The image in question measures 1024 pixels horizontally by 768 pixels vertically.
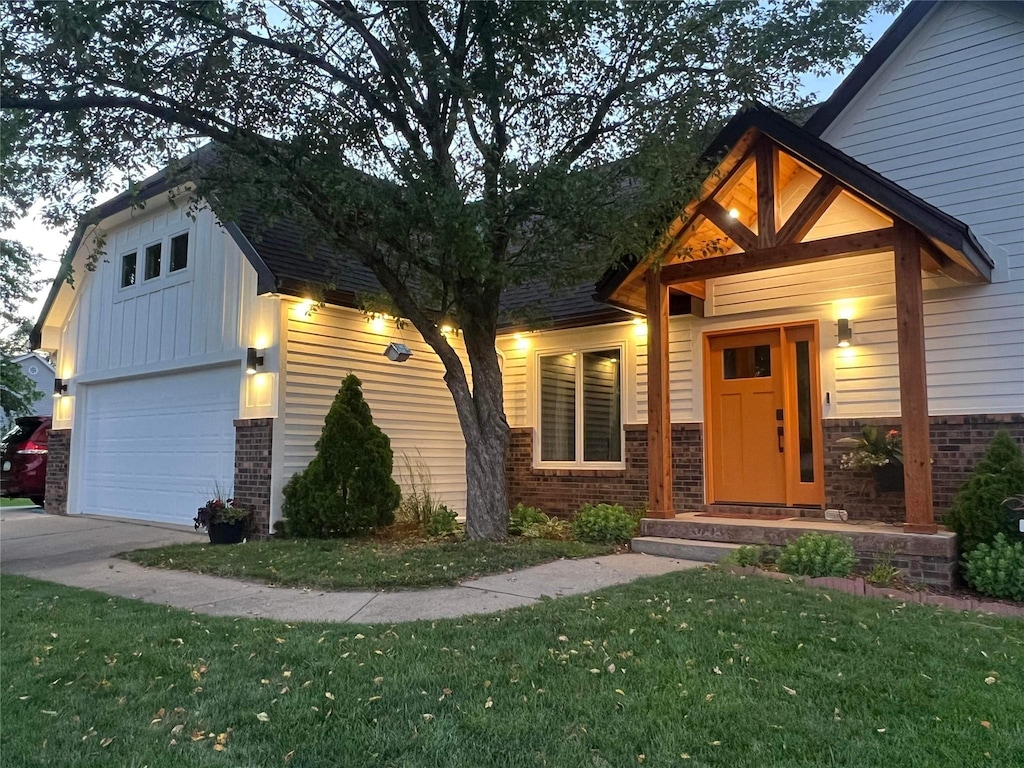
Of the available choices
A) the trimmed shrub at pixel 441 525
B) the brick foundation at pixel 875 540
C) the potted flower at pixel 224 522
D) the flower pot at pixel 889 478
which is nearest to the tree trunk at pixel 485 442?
the trimmed shrub at pixel 441 525

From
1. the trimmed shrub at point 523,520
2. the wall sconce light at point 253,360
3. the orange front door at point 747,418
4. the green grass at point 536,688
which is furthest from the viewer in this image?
the wall sconce light at point 253,360

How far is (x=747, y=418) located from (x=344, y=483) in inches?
199

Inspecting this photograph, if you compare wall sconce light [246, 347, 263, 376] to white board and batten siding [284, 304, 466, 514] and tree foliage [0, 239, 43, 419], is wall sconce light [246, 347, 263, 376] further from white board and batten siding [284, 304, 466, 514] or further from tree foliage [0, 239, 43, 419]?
tree foliage [0, 239, 43, 419]

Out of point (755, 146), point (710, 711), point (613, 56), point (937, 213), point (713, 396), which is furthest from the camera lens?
point (713, 396)

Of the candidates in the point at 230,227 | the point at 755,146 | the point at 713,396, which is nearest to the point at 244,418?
the point at 230,227

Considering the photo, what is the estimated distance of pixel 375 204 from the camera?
23.7ft

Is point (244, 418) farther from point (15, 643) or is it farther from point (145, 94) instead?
point (15, 643)

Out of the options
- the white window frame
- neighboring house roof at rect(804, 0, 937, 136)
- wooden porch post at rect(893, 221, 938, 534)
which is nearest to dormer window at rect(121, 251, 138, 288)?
the white window frame

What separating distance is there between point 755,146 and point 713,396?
3.20 m

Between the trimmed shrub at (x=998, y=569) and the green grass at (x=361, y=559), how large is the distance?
339 centimetres

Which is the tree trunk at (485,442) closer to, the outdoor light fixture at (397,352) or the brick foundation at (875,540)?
the outdoor light fixture at (397,352)

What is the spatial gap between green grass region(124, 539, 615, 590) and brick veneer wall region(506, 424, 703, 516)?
6.05ft

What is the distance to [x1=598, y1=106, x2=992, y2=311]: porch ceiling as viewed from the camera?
673 cm

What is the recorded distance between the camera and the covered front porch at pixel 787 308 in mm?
6668
